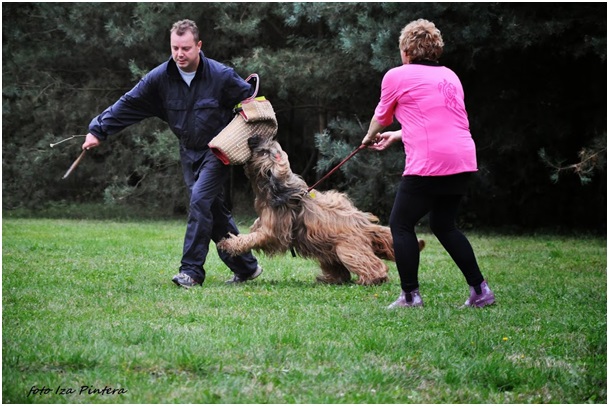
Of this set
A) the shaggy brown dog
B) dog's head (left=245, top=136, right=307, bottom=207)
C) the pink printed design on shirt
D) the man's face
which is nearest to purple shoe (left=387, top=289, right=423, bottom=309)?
the shaggy brown dog

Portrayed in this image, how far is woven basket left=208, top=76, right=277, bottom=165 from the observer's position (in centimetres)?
704

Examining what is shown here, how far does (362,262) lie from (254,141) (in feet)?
4.19

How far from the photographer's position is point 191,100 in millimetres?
7289

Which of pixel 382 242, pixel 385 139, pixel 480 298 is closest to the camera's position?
pixel 480 298

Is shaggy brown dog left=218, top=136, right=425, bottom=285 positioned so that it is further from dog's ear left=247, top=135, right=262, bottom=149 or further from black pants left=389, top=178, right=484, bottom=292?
black pants left=389, top=178, right=484, bottom=292

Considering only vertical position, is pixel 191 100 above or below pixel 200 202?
above

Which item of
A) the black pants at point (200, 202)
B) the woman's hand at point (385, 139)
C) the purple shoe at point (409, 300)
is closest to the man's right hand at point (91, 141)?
the black pants at point (200, 202)

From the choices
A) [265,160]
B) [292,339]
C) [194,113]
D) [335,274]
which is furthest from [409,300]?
[194,113]

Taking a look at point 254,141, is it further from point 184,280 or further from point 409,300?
point 409,300

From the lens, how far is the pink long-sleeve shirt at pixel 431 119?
597 cm

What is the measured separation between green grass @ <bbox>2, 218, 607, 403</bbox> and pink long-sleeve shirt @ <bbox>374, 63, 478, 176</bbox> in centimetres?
99

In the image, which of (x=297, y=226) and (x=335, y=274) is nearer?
(x=297, y=226)

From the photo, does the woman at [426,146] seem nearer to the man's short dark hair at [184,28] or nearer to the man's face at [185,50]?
the man's face at [185,50]

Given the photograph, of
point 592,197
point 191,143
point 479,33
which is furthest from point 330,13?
point 191,143
